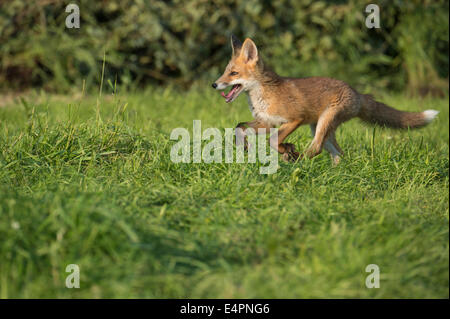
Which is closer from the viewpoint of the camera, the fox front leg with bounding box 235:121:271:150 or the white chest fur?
the fox front leg with bounding box 235:121:271:150

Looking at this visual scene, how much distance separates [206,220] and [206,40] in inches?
270

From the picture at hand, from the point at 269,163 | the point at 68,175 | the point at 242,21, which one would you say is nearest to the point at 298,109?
the point at 269,163

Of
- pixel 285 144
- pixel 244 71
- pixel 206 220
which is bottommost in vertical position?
pixel 206 220

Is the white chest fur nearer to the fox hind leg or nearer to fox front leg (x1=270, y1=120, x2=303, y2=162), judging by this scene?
fox front leg (x1=270, y1=120, x2=303, y2=162)

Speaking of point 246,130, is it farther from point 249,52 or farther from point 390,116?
point 390,116

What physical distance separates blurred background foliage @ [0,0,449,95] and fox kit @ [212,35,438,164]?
4.46 m

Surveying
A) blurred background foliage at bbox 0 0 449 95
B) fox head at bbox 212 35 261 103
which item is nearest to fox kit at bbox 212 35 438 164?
fox head at bbox 212 35 261 103

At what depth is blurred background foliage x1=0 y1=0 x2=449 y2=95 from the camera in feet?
31.3

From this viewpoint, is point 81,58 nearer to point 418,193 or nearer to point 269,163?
point 269,163

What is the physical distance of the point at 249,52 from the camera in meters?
5.13

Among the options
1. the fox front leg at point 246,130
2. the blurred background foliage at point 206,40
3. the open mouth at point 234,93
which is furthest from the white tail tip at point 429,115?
the blurred background foliage at point 206,40

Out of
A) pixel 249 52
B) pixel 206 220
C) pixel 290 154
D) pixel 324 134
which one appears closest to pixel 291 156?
pixel 290 154

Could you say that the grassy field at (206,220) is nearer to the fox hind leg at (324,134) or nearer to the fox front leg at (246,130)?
the fox hind leg at (324,134)
